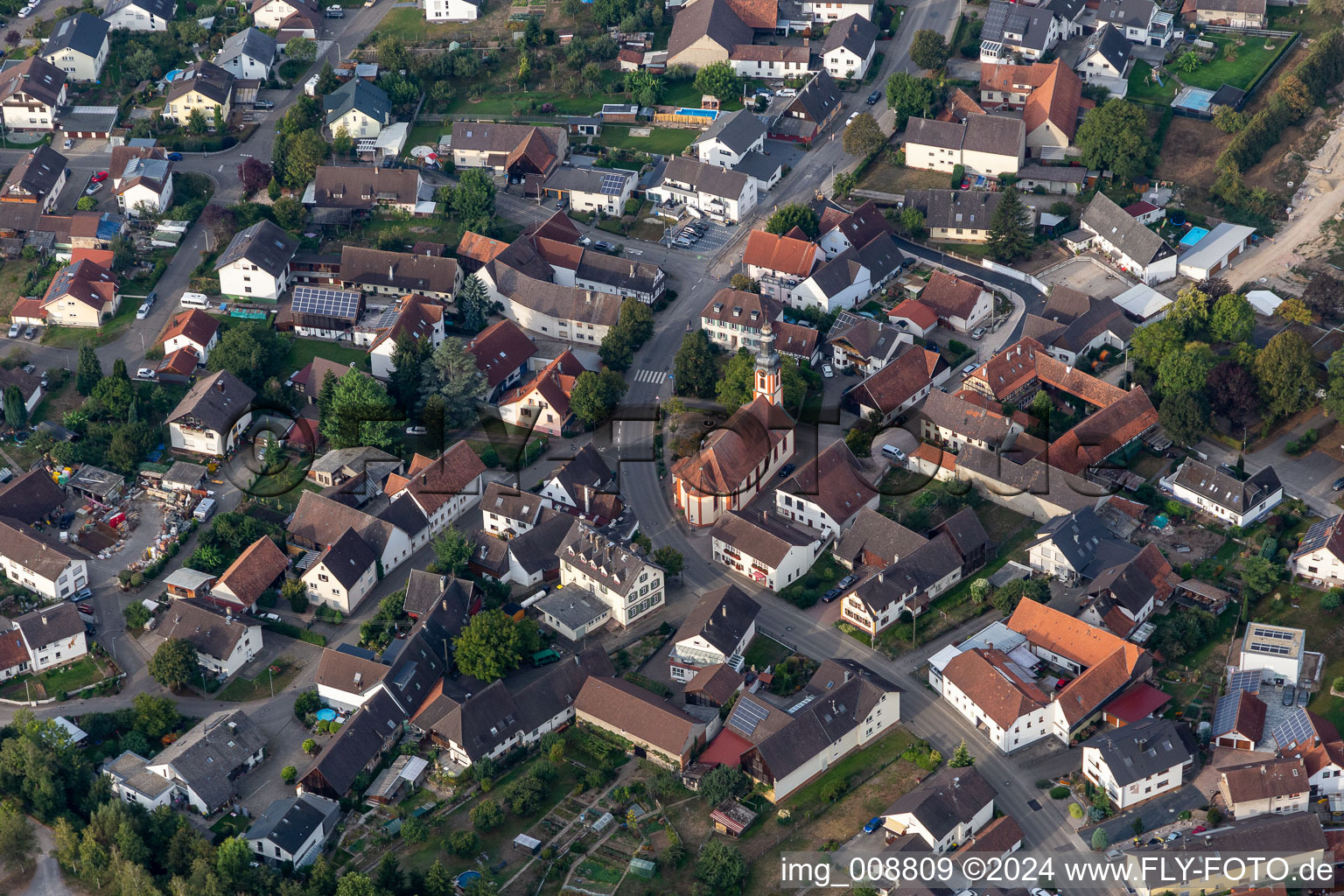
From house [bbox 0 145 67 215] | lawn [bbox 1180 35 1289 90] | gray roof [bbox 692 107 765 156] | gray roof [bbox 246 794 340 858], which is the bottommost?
gray roof [bbox 246 794 340 858]

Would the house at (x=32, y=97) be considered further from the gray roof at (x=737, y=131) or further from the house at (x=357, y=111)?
the gray roof at (x=737, y=131)

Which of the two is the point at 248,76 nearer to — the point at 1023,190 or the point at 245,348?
the point at 245,348

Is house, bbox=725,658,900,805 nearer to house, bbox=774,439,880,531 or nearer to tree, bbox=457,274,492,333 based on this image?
house, bbox=774,439,880,531

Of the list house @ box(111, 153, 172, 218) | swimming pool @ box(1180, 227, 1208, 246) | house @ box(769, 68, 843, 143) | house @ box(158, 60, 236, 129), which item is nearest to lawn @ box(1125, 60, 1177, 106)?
swimming pool @ box(1180, 227, 1208, 246)

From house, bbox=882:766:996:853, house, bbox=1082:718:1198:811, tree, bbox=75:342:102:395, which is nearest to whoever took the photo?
house, bbox=882:766:996:853

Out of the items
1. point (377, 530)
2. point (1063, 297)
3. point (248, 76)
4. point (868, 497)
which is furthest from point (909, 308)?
point (248, 76)
